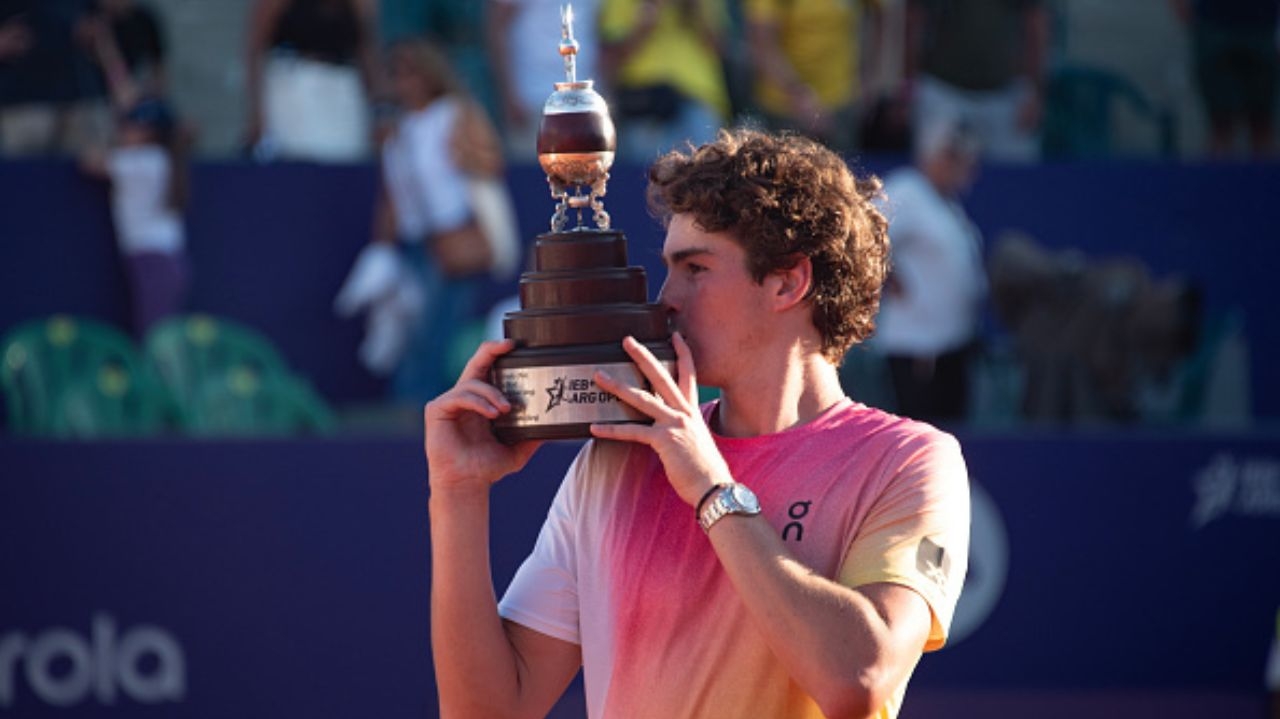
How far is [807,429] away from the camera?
2.86 metres

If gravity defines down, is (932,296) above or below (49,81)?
below

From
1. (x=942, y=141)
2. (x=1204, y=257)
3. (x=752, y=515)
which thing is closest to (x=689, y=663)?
(x=752, y=515)

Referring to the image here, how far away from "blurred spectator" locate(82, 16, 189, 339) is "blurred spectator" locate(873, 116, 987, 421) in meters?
2.98

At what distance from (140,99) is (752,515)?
19.1 ft

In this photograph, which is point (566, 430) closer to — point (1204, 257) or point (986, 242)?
point (986, 242)

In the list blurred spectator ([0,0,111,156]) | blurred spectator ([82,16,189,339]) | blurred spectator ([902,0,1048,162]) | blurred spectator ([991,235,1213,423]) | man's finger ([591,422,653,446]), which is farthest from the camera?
blurred spectator ([902,0,1048,162])

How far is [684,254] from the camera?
2.80 m

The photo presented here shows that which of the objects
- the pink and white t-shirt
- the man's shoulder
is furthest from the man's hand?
A: the man's shoulder

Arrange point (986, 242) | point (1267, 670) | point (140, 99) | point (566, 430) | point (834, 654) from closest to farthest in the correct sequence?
point (834, 654) → point (566, 430) → point (1267, 670) → point (140, 99) → point (986, 242)

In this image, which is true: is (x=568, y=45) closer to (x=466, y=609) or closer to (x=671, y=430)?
(x=671, y=430)

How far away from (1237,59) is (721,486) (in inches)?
293

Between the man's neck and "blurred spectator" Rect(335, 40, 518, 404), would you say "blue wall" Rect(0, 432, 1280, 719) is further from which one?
the man's neck

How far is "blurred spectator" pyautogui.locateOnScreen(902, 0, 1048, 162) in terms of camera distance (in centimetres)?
878

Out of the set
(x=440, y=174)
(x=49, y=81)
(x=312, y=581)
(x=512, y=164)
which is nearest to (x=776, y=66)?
(x=512, y=164)
